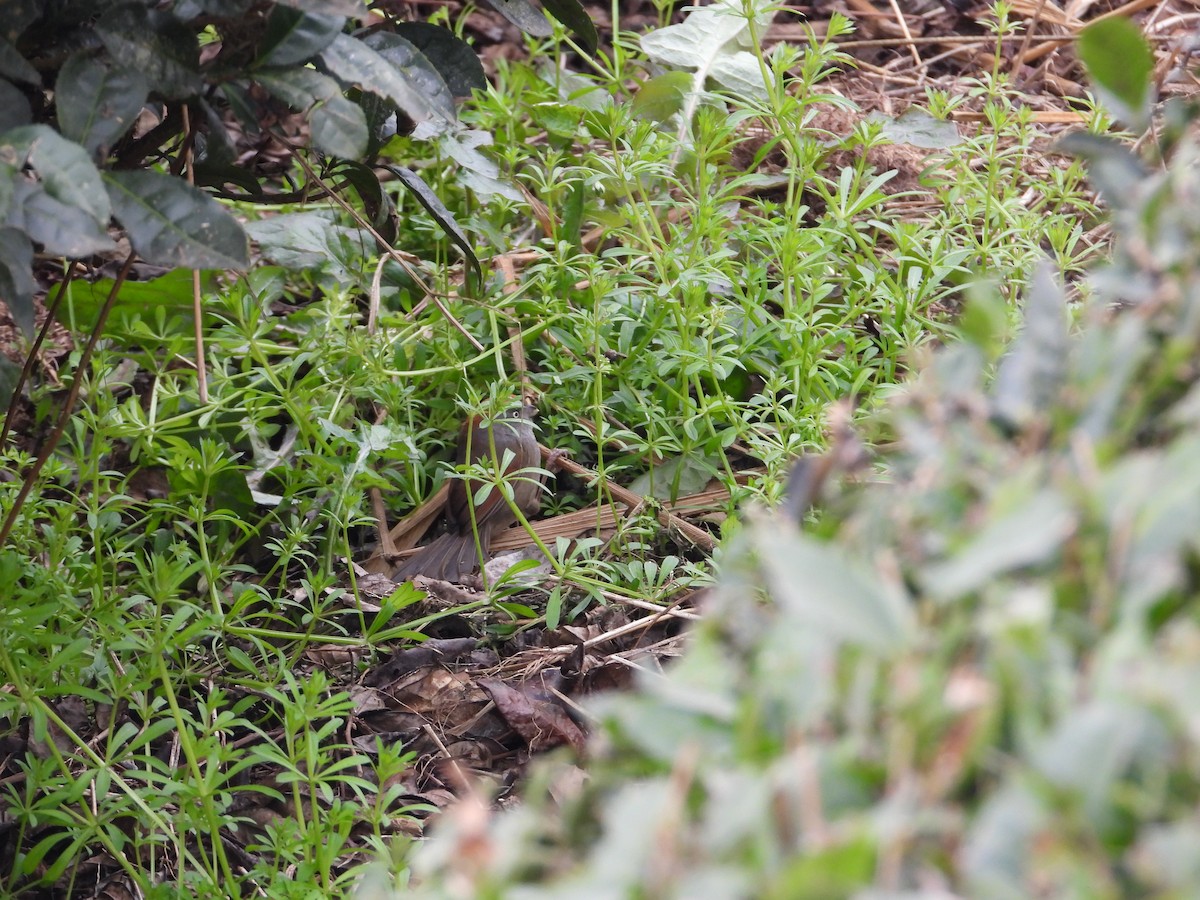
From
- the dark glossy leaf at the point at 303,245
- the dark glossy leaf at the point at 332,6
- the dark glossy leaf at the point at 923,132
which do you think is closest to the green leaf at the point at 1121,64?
the dark glossy leaf at the point at 332,6

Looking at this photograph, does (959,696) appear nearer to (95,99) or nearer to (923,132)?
(95,99)

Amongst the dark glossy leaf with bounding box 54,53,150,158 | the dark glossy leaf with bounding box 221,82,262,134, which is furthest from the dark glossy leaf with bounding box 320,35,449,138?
the dark glossy leaf with bounding box 54,53,150,158

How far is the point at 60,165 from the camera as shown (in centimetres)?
118

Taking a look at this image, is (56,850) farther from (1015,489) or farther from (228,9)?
(1015,489)

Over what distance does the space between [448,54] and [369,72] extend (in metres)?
0.42

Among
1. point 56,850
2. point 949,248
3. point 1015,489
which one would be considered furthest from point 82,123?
point 949,248

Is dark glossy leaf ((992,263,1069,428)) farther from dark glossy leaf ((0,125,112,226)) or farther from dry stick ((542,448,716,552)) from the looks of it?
dry stick ((542,448,716,552))

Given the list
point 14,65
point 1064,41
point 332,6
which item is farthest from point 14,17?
point 1064,41

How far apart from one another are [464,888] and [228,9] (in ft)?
3.43

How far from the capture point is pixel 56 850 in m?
1.92

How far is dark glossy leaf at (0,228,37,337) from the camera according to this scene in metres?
1.20

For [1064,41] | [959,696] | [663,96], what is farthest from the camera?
[1064,41]

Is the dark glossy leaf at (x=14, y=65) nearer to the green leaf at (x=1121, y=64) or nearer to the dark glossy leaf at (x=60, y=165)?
the dark glossy leaf at (x=60, y=165)

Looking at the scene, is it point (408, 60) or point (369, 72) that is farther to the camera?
point (408, 60)
